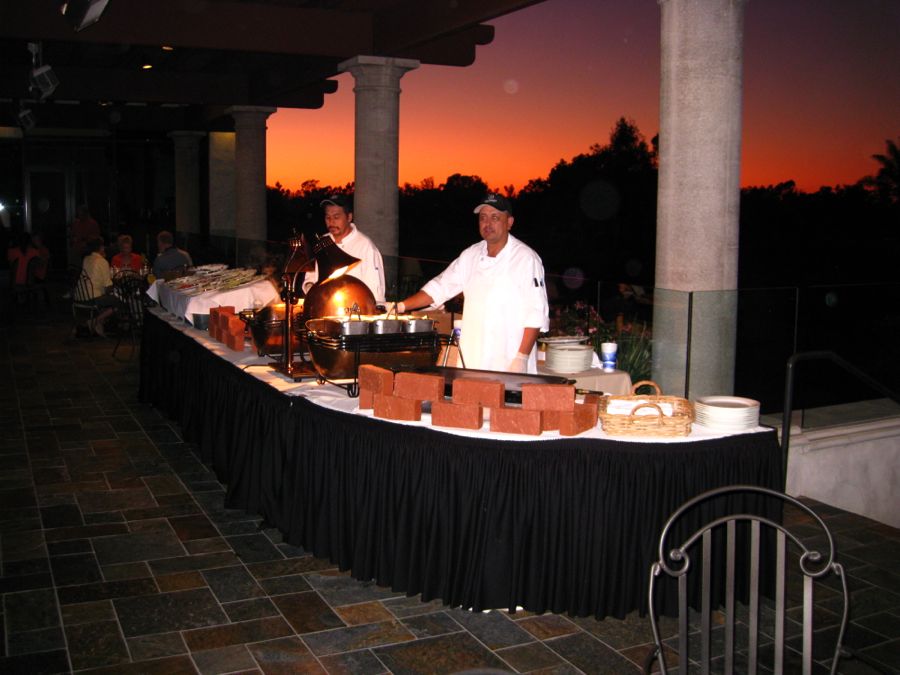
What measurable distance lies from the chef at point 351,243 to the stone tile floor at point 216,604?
148cm

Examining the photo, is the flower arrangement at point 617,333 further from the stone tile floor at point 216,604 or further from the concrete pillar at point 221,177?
the concrete pillar at point 221,177

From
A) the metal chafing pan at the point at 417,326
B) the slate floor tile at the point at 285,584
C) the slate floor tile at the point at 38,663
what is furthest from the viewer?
the metal chafing pan at the point at 417,326

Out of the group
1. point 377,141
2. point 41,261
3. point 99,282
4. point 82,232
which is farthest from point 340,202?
point 82,232

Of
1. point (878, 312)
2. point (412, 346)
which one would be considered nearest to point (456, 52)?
point (878, 312)

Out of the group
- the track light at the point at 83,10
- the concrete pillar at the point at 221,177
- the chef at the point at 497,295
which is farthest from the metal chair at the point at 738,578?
the concrete pillar at the point at 221,177

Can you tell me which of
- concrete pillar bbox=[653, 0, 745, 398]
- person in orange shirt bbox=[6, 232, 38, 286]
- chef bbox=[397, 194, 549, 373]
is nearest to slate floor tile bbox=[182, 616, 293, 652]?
chef bbox=[397, 194, 549, 373]

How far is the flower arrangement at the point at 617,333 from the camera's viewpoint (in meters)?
6.33

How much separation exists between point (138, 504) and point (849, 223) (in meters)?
25.1

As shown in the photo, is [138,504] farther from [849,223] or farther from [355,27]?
[849,223]

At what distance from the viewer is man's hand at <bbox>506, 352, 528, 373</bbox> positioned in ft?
14.1

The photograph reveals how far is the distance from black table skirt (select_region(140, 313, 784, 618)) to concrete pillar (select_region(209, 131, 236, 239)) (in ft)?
60.1

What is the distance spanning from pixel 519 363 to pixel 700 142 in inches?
94.1

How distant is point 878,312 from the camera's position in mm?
6758

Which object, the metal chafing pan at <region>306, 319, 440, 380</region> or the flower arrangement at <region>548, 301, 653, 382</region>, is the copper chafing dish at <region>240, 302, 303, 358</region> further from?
the flower arrangement at <region>548, 301, 653, 382</region>
